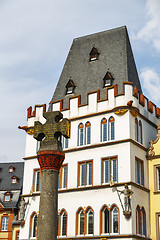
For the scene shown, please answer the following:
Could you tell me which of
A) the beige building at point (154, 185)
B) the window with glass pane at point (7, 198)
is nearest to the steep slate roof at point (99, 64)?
the beige building at point (154, 185)

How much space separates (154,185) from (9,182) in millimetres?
30579

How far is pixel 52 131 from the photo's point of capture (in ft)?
57.4

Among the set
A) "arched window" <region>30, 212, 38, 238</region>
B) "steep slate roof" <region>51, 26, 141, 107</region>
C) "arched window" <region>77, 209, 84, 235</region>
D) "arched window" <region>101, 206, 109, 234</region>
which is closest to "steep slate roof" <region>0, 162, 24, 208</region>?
"arched window" <region>30, 212, 38, 238</region>

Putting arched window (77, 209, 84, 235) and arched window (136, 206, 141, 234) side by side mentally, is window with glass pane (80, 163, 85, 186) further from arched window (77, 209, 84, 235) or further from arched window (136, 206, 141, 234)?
arched window (136, 206, 141, 234)

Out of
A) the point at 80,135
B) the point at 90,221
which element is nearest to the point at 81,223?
the point at 90,221

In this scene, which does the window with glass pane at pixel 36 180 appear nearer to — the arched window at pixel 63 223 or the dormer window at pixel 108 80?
the arched window at pixel 63 223

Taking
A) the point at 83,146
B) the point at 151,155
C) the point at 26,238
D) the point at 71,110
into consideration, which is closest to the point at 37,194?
the point at 26,238

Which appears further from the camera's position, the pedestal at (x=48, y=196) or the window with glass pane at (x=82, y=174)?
the window with glass pane at (x=82, y=174)

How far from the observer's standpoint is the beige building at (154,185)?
96.1 feet

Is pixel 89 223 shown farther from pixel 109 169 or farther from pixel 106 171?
pixel 109 169

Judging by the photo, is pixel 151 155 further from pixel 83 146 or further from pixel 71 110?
pixel 71 110

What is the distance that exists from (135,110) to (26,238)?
13.6 meters

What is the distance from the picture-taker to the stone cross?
16.1 m

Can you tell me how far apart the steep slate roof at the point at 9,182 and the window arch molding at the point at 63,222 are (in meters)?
22.6
